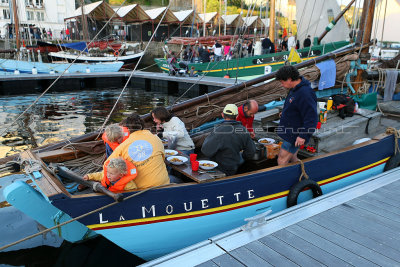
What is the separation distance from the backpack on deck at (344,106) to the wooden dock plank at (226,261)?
4257 millimetres

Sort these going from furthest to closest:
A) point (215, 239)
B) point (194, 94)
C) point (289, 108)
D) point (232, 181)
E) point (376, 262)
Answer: point (194, 94), point (289, 108), point (232, 181), point (215, 239), point (376, 262)

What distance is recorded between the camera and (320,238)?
3.29 m

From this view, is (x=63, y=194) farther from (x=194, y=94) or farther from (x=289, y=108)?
(x=194, y=94)

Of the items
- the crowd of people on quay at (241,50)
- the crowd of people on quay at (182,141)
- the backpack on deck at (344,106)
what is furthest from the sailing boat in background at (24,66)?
the backpack on deck at (344,106)

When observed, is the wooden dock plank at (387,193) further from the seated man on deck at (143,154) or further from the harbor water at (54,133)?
the harbor water at (54,133)

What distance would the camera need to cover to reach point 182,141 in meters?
5.06

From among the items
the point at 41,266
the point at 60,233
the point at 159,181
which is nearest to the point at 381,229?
the point at 159,181

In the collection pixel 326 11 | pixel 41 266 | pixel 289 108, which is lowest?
pixel 41 266

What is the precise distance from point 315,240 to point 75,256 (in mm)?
3555

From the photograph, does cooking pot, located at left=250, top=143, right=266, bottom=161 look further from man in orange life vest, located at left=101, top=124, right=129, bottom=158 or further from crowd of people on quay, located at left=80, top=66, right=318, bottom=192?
man in orange life vest, located at left=101, top=124, right=129, bottom=158

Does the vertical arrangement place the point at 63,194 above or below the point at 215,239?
above

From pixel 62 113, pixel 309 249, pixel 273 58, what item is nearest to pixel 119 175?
pixel 309 249

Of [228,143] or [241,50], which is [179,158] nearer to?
[228,143]

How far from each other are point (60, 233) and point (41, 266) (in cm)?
81
